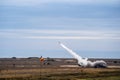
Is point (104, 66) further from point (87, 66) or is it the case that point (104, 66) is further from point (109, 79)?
point (109, 79)

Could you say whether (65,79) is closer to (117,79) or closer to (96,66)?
(117,79)

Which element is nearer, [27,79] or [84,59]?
[27,79]

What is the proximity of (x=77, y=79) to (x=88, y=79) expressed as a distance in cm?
229

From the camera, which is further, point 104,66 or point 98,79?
point 104,66

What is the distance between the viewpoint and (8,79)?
71312 mm

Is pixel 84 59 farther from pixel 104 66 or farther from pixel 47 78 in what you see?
pixel 47 78

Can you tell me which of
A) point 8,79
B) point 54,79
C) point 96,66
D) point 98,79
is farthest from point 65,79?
point 96,66

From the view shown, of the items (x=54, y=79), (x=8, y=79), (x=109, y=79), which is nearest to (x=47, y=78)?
(x=54, y=79)

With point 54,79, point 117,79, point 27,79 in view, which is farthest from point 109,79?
point 27,79

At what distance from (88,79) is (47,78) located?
8.95m

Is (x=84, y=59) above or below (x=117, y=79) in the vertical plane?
above

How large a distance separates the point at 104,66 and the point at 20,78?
5105 cm

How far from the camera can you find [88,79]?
71.8 m

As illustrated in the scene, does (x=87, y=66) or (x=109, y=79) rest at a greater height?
(x=87, y=66)
